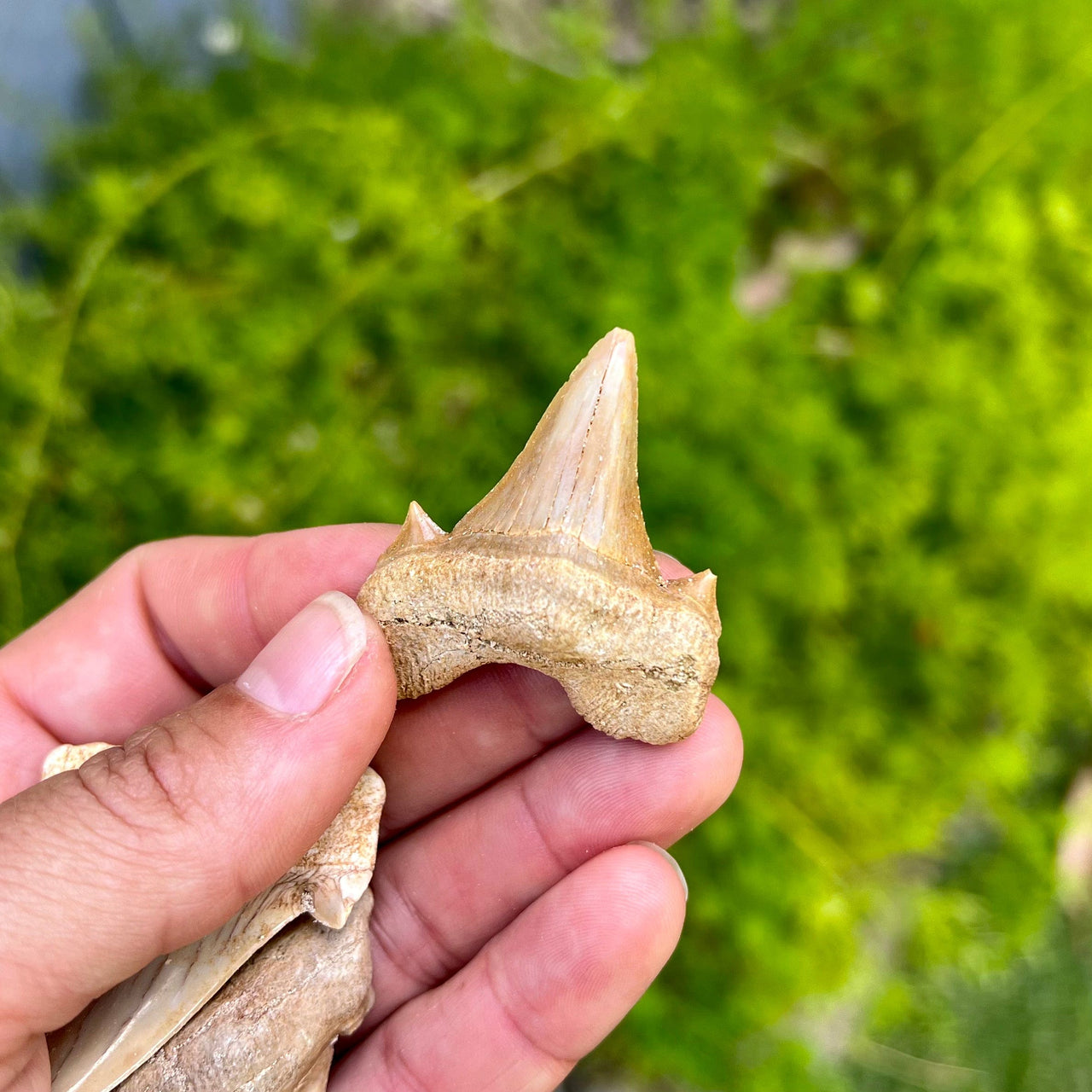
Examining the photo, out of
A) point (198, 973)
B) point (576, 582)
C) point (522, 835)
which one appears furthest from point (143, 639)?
point (576, 582)

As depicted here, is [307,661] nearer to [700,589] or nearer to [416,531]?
[416,531]

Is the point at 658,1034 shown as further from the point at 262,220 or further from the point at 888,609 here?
the point at 262,220

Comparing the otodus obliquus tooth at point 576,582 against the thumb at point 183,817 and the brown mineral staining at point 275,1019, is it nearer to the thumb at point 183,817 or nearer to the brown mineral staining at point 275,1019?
the thumb at point 183,817

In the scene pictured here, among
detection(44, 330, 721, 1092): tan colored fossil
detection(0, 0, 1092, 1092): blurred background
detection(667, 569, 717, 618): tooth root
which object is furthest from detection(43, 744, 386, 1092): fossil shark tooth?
detection(0, 0, 1092, 1092): blurred background

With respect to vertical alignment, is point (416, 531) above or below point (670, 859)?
above

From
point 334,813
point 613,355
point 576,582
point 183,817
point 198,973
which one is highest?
point 613,355

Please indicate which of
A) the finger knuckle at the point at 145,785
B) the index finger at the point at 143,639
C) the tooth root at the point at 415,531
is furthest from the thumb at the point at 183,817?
the index finger at the point at 143,639
